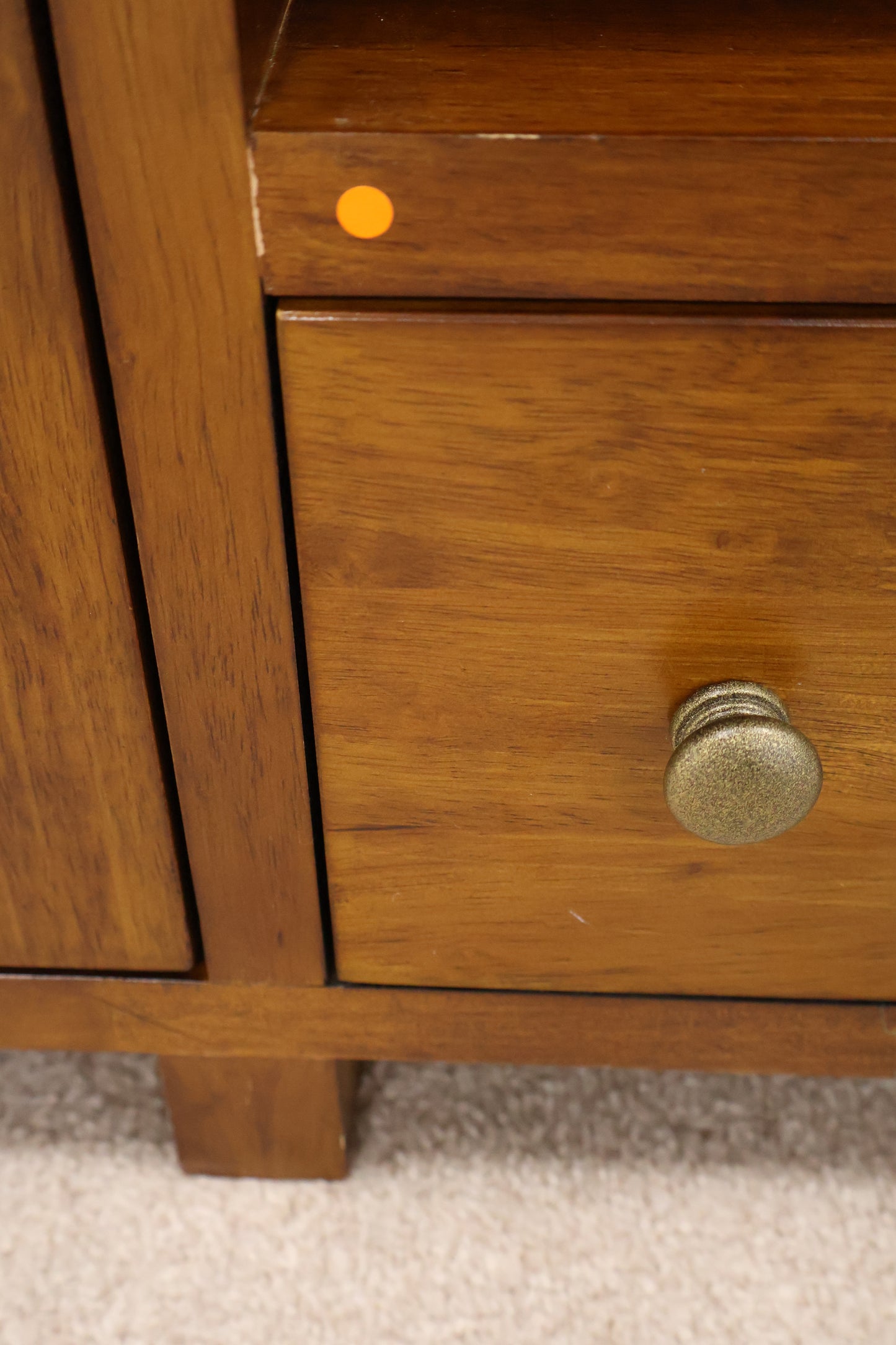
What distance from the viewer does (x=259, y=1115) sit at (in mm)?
479

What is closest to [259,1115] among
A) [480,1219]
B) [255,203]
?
[480,1219]

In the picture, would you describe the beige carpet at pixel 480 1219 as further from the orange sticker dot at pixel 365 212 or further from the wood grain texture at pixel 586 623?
the orange sticker dot at pixel 365 212

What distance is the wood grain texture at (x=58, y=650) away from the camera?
1.00ft

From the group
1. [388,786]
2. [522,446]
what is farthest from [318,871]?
[522,446]

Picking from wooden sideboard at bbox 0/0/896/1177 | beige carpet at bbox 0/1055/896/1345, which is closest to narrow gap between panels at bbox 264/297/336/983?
wooden sideboard at bbox 0/0/896/1177

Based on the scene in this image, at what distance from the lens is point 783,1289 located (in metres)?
0.45

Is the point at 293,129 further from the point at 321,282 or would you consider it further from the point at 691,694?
the point at 691,694

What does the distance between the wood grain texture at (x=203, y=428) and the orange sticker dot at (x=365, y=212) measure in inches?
0.9

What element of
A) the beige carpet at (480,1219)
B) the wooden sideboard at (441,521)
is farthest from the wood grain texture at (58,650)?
the beige carpet at (480,1219)

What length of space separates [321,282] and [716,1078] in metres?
0.38

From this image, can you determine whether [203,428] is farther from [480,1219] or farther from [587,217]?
[480,1219]

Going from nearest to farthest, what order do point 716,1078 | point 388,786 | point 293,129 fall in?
point 293,129, point 388,786, point 716,1078

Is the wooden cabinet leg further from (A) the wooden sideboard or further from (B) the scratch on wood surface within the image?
(B) the scratch on wood surface

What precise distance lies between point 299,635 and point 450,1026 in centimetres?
16
